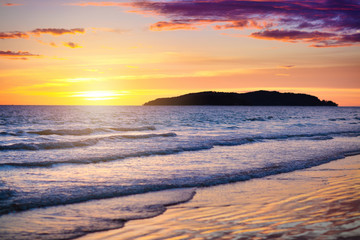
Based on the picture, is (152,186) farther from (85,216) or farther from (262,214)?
(262,214)

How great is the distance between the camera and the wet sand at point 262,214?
5941mm

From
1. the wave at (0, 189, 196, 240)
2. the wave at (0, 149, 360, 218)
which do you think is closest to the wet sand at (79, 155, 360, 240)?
the wave at (0, 189, 196, 240)

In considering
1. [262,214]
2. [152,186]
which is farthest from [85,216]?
[262,214]

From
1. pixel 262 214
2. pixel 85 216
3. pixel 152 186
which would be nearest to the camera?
pixel 262 214

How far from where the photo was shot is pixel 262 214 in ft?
23.4

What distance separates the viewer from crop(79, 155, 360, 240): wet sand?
19.5 ft

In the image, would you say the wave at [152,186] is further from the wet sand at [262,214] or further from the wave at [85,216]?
the wet sand at [262,214]

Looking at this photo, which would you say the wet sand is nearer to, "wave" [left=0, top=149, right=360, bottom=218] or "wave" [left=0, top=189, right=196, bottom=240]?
"wave" [left=0, top=189, right=196, bottom=240]

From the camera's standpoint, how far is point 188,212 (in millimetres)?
7496

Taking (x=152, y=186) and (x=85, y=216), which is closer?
(x=85, y=216)

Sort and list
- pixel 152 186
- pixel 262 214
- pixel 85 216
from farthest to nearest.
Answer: pixel 152 186, pixel 85 216, pixel 262 214

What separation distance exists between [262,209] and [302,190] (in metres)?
2.54

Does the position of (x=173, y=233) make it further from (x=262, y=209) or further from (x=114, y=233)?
(x=262, y=209)

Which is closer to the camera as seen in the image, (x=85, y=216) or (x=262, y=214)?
(x=262, y=214)
